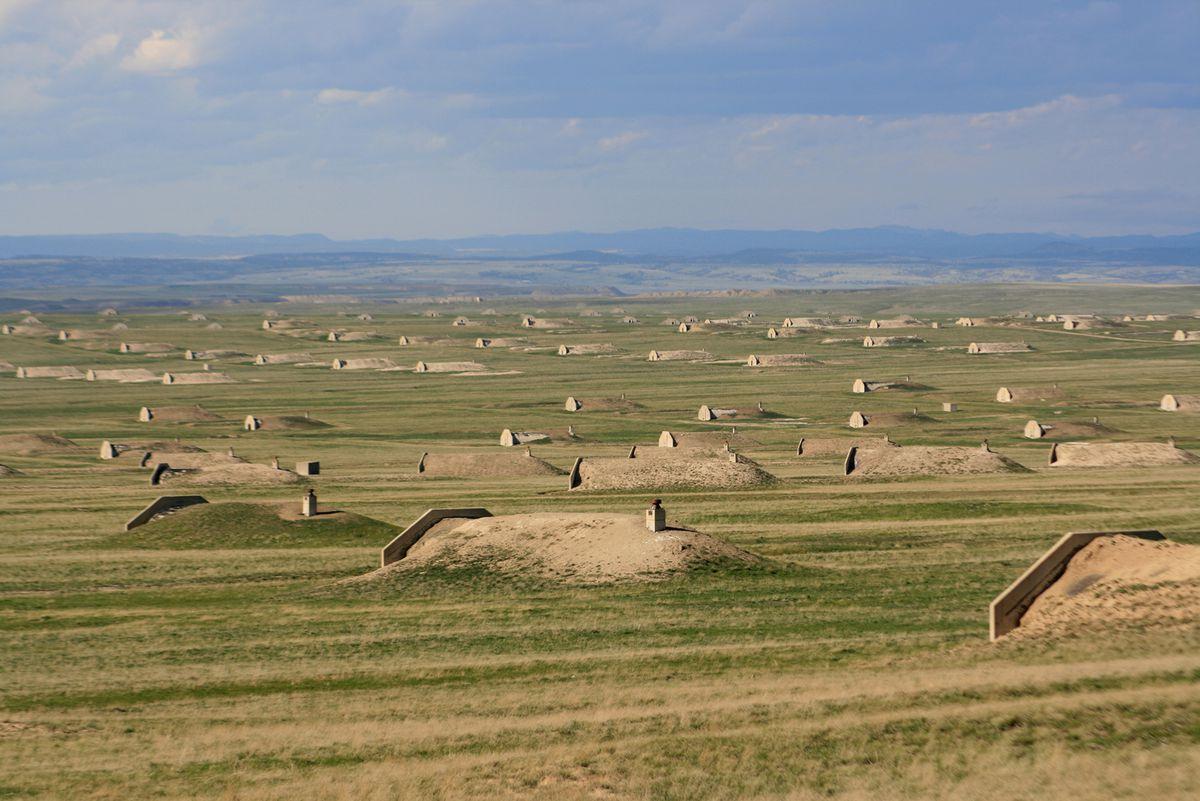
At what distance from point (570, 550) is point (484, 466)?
30.9 m

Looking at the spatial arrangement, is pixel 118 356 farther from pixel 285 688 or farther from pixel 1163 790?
pixel 1163 790

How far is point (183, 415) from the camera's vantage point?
111938 mm

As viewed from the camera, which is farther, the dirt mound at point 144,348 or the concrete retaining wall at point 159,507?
the dirt mound at point 144,348

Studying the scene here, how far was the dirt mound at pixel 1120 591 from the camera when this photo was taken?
3444cm

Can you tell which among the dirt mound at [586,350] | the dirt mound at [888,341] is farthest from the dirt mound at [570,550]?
the dirt mound at [888,341]

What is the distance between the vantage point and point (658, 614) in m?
40.9

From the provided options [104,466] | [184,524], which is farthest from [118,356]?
[184,524]

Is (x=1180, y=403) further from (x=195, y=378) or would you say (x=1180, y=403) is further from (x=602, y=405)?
(x=195, y=378)

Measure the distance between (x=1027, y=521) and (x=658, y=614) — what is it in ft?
73.7

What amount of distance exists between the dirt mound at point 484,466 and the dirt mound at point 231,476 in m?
7.11

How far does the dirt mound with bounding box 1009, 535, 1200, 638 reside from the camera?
34438mm

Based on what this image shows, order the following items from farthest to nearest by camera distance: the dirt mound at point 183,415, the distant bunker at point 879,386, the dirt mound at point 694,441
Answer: the distant bunker at point 879,386 < the dirt mound at point 183,415 < the dirt mound at point 694,441

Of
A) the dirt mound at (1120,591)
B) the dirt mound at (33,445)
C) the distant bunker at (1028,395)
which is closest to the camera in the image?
the dirt mound at (1120,591)

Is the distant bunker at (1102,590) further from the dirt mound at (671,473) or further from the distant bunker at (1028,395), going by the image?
the distant bunker at (1028,395)
